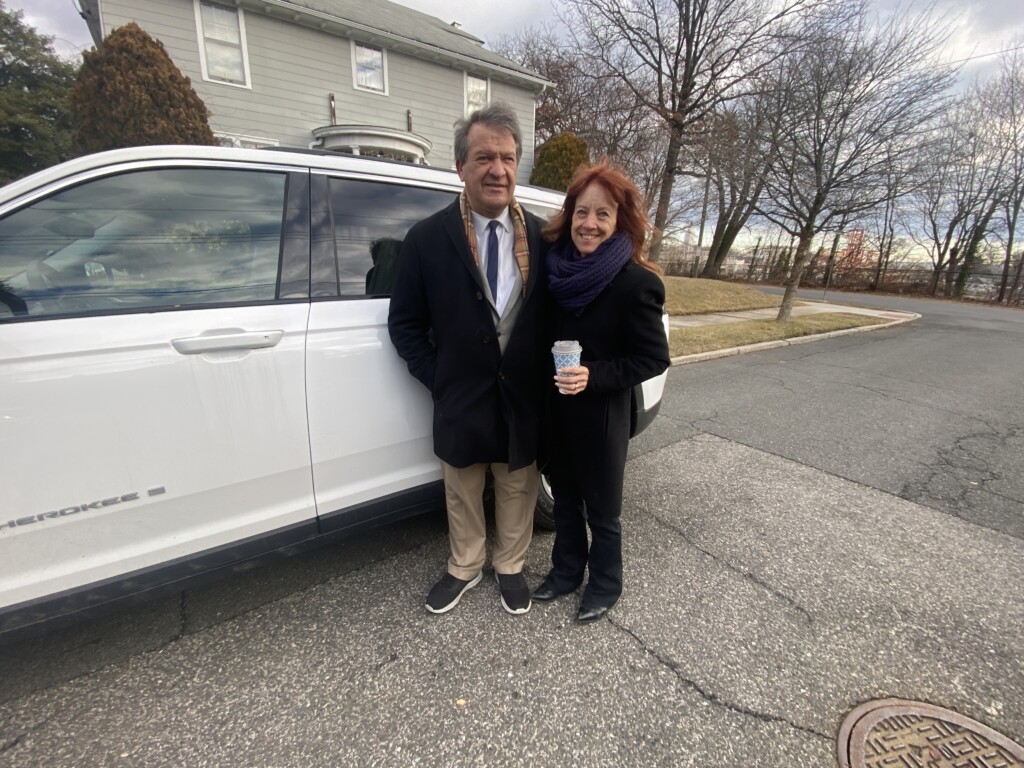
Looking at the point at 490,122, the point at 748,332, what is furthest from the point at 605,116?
the point at 490,122

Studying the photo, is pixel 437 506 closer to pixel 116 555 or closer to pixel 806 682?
pixel 116 555

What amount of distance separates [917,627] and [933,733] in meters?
0.59

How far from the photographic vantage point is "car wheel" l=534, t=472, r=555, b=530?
2.59 metres

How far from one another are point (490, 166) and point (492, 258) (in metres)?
0.33

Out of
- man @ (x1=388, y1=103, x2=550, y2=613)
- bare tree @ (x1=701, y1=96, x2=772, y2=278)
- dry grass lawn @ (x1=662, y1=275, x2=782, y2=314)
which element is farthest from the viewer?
dry grass lawn @ (x1=662, y1=275, x2=782, y2=314)

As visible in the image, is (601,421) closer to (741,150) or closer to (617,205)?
(617,205)

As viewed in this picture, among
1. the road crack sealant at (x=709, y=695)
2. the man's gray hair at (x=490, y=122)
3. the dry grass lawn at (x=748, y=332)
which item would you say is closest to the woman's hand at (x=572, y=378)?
the man's gray hair at (x=490, y=122)

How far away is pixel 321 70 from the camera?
10.9m

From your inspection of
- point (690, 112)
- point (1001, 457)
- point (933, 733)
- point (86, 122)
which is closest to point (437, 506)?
point (933, 733)

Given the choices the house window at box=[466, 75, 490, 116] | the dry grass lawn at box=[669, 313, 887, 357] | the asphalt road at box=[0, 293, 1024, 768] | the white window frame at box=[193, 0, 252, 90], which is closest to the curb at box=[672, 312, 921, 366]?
the dry grass lawn at box=[669, 313, 887, 357]

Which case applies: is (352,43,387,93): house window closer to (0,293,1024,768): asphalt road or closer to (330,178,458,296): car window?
(330,178,458,296): car window

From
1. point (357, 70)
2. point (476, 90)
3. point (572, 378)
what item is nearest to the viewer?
point (572, 378)

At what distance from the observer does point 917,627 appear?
6.83 feet

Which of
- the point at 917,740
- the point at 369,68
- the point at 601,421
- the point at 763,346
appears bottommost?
the point at 917,740
